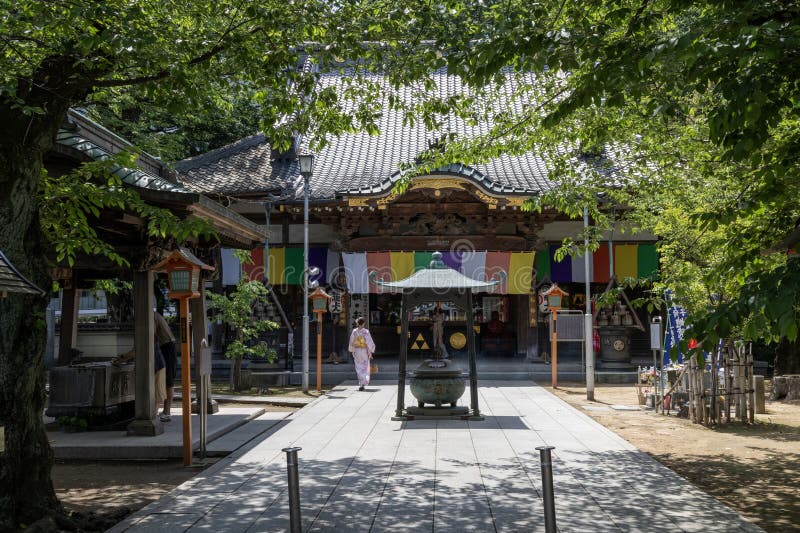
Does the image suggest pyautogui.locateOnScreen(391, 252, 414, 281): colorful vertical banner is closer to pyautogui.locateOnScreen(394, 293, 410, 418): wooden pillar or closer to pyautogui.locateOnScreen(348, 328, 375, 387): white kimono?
pyautogui.locateOnScreen(348, 328, 375, 387): white kimono

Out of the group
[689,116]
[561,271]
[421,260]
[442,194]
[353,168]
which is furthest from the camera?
[353,168]

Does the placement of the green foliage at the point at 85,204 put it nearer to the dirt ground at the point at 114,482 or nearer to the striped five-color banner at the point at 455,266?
the dirt ground at the point at 114,482

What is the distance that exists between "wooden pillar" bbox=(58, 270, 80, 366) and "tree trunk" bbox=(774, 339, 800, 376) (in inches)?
622

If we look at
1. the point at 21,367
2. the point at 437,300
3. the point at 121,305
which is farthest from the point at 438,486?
the point at 121,305

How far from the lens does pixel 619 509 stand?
619 centimetres

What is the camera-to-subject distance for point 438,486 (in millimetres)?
7020

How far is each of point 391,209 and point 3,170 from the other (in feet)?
46.9

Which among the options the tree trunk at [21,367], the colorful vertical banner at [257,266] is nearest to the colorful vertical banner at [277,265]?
the colorful vertical banner at [257,266]

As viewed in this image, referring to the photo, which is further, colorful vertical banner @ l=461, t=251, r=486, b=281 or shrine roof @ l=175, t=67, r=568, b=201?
colorful vertical banner @ l=461, t=251, r=486, b=281

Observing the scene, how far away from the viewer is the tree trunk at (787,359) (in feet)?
58.9

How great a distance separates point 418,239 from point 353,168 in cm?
333

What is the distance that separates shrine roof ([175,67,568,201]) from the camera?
19.1 metres

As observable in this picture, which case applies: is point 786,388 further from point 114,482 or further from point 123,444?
point 114,482

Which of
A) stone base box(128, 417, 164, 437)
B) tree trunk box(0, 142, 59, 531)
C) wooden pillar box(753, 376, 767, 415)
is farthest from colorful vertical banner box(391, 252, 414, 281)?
tree trunk box(0, 142, 59, 531)
